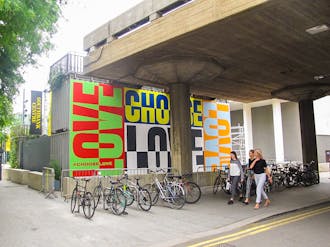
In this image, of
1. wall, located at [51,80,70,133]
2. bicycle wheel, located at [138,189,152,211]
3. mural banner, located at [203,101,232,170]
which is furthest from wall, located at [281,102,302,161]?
bicycle wheel, located at [138,189,152,211]

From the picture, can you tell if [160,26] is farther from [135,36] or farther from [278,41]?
[278,41]

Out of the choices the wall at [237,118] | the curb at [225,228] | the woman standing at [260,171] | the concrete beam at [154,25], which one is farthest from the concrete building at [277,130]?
the concrete beam at [154,25]

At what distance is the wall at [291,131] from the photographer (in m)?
27.9

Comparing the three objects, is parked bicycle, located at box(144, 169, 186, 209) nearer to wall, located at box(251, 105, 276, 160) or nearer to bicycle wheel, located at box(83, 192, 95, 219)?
bicycle wheel, located at box(83, 192, 95, 219)

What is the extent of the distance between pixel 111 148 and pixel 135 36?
6004 millimetres

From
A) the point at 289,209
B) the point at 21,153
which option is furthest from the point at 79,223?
the point at 21,153

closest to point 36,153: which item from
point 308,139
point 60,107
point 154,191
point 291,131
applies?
point 60,107

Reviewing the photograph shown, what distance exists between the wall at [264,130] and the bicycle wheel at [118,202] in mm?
23098

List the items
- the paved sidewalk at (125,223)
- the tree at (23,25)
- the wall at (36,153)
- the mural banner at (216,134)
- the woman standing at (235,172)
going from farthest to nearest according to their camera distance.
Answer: the mural banner at (216,134), the wall at (36,153), the woman standing at (235,172), the paved sidewalk at (125,223), the tree at (23,25)

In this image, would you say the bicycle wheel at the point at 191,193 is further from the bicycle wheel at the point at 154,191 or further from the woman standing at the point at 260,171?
the woman standing at the point at 260,171

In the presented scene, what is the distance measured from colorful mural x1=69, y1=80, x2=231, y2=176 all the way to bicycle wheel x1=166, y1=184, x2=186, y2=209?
15.1ft

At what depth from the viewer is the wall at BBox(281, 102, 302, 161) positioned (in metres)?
27.9

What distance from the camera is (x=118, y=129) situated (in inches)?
592

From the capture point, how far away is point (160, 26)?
31.6ft
